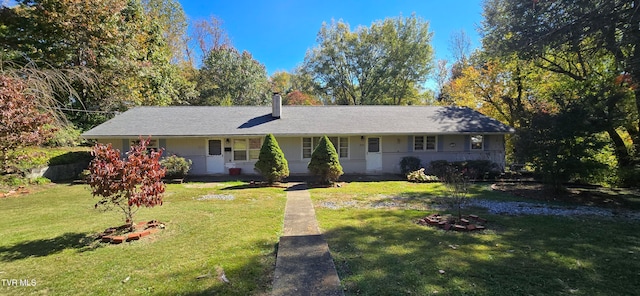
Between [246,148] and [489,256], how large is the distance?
41.0ft

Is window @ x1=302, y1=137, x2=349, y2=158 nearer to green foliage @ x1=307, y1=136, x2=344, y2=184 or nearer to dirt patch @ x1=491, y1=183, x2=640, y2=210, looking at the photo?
green foliage @ x1=307, y1=136, x2=344, y2=184

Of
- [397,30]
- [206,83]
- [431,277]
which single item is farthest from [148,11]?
[431,277]

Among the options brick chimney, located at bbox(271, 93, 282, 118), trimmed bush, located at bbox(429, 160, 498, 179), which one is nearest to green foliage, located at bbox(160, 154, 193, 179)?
brick chimney, located at bbox(271, 93, 282, 118)

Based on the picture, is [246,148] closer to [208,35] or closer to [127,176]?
[127,176]

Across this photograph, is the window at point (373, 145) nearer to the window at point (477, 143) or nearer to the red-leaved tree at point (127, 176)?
the window at point (477, 143)

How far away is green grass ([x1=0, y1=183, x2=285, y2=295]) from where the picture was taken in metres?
3.77

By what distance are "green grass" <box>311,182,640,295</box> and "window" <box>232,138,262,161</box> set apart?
8.69 m

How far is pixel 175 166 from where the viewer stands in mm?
13336

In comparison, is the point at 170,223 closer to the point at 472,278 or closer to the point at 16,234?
the point at 16,234

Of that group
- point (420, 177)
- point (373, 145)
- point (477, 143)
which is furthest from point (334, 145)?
point (477, 143)

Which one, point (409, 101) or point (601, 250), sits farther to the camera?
point (409, 101)

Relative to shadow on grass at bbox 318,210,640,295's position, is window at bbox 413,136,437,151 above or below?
above

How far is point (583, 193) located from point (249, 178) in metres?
13.4

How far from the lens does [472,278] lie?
12.8ft
